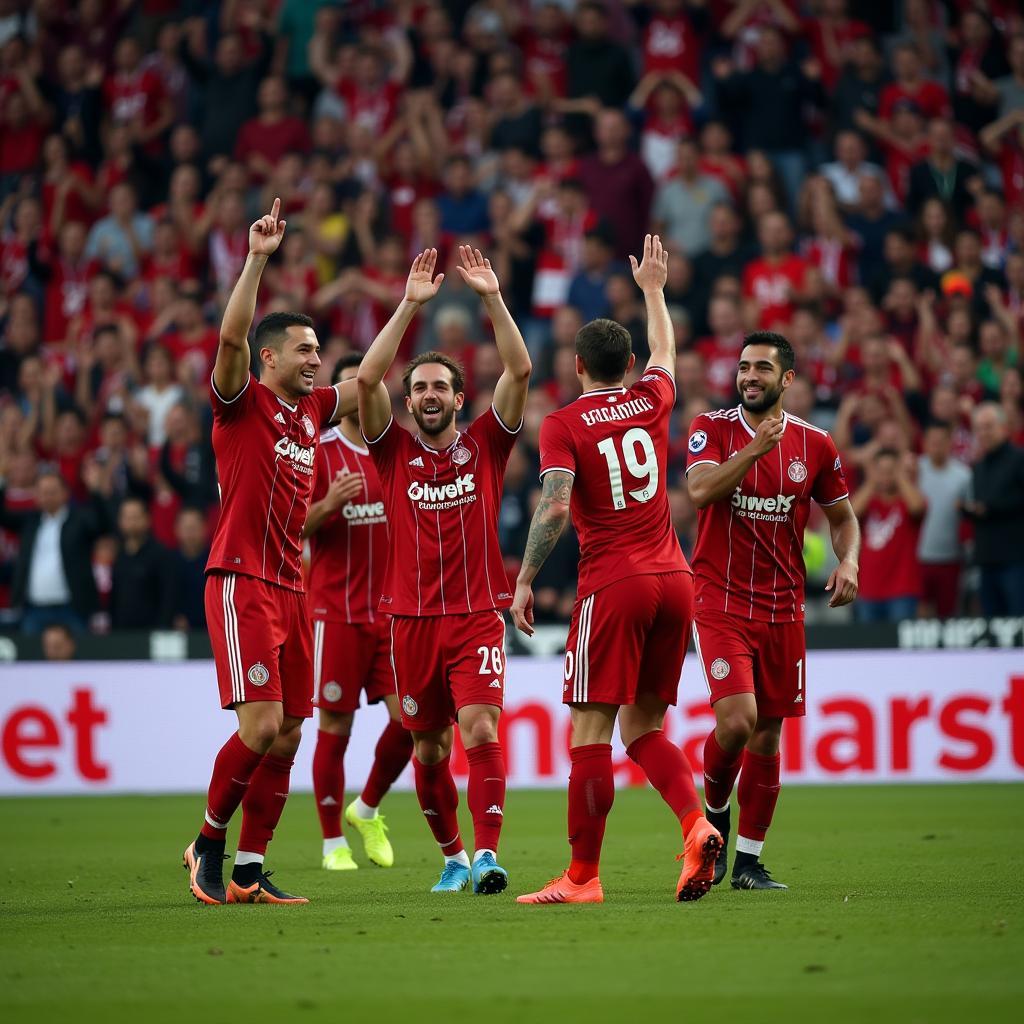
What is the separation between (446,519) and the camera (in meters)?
8.77

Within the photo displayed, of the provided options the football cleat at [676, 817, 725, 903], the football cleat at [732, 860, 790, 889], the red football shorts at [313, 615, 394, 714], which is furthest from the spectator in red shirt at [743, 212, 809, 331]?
the football cleat at [676, 817, 725, 903]

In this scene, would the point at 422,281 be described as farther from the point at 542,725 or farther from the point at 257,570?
the point at 542,725

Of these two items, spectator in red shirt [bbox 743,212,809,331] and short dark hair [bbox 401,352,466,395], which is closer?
short dark hair [bbox 401,352,466,395]

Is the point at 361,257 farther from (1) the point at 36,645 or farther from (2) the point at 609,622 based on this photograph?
(2) the point at 609,622

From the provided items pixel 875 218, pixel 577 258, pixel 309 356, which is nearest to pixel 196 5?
pixel 577 258

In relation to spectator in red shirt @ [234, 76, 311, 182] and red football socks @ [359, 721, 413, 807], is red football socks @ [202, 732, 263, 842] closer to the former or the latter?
red football socks @ [359, 721, 413, 807]

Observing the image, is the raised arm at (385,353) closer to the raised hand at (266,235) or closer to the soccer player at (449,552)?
the soccer player at (449,552)

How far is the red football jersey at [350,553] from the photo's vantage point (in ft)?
35.4

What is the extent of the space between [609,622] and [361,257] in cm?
1240

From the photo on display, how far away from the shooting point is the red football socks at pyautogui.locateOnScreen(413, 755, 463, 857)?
354 inches

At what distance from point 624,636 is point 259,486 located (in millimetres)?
1932

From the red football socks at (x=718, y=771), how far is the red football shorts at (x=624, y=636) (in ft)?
2.07

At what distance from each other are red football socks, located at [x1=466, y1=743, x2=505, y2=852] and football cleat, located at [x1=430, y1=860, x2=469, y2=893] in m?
0.42

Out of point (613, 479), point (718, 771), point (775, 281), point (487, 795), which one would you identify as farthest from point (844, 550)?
point (775, 281)
